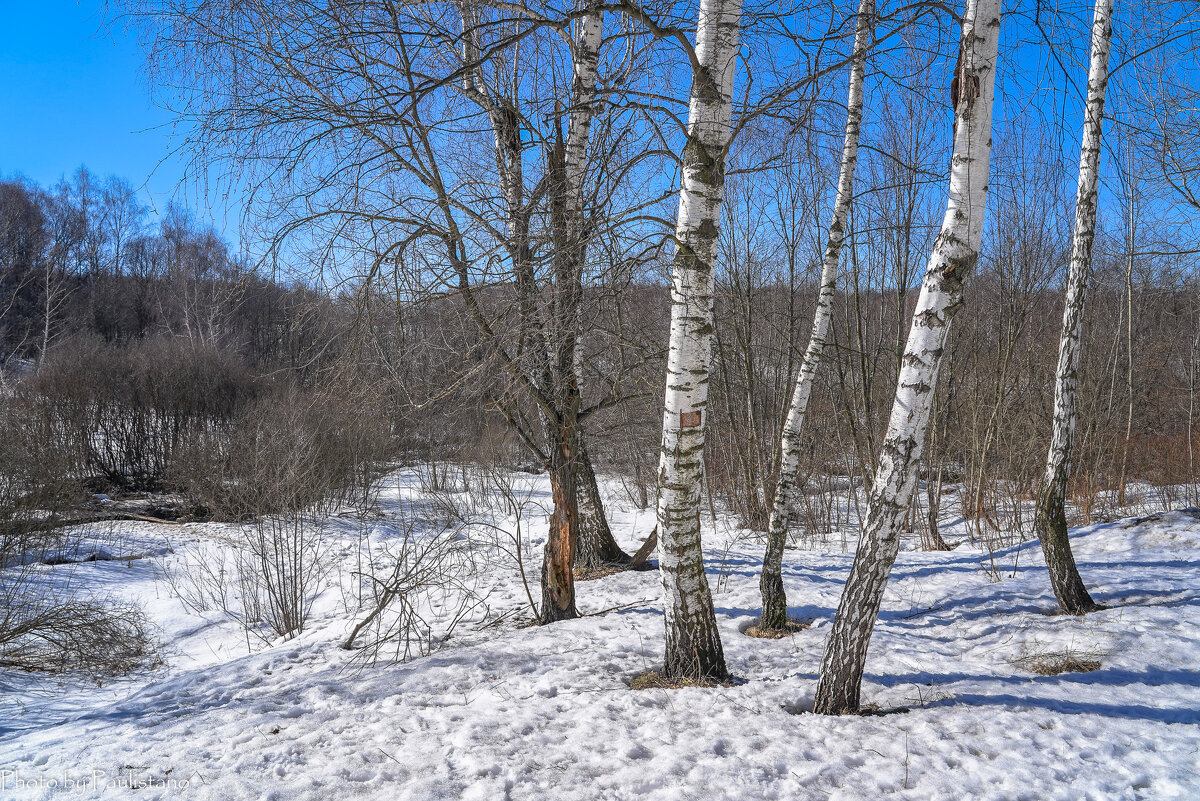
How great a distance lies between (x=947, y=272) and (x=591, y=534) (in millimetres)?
5508

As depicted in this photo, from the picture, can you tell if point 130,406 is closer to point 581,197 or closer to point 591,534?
point 591,534

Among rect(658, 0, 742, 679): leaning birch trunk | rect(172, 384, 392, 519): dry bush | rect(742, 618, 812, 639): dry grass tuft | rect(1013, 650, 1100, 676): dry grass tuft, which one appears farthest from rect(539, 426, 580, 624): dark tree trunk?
rect(172, 384, 392, 519): dry bush

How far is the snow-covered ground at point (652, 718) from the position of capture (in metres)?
2.80

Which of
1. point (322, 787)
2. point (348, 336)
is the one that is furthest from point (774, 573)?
point (348, 336)

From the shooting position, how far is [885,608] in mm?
6207

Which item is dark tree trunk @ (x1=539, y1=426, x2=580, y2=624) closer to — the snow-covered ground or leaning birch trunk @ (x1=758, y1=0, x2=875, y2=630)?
the snow-covered ground

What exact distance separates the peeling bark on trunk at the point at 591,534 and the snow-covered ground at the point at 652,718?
1383 mm

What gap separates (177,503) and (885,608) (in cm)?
1549

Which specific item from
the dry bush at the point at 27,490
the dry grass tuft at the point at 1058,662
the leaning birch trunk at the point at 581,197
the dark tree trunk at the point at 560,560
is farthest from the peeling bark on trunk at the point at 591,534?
the dry bush at the point at 27,490

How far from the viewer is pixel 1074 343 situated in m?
5.20

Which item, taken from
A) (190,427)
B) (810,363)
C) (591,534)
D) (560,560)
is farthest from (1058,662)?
(190,427)

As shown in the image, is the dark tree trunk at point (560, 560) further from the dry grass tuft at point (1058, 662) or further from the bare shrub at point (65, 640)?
the bare shrub at point (65, 640)

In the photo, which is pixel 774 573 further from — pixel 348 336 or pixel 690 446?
pixel 348 336

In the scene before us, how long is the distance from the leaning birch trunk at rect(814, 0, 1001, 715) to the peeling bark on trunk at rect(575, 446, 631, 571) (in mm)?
4715
